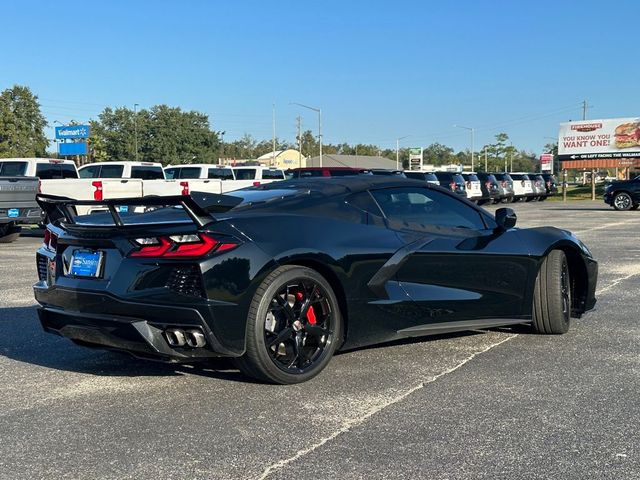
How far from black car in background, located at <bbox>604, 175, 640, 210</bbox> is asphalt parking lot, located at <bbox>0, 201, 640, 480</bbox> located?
2497 cm

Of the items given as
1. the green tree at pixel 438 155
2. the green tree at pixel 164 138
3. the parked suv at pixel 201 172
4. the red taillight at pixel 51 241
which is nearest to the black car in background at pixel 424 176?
the parked suv at pixel 201 172

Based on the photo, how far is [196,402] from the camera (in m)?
4.37

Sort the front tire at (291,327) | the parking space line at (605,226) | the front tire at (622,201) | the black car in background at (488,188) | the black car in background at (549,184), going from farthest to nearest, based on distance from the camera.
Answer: the black car in background at (549,184), the black car in background at (488,188), the front tire at (622,201), the parking space line at (605,226), the front tire at (291,327)

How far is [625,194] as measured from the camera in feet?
95.8

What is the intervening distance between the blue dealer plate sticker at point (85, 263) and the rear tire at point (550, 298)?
3470mm

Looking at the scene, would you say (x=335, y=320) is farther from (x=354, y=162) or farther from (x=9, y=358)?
(x=354, y=162)

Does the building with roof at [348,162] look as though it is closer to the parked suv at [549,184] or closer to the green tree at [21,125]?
the green tree at [21,125]

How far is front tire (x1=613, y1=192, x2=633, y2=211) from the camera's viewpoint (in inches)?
1148

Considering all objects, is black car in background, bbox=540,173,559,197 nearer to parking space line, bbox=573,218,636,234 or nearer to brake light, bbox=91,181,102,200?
parking space line, bbox=573,218,636,234

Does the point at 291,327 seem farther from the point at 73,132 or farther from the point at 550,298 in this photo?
the point at 73,132

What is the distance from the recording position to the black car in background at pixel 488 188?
117ft

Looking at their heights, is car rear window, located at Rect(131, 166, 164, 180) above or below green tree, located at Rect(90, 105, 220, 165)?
below

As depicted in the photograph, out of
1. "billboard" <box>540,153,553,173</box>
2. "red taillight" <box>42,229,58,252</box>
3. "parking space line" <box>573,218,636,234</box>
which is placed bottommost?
"parking space line" <box>573,218,636,234</box>

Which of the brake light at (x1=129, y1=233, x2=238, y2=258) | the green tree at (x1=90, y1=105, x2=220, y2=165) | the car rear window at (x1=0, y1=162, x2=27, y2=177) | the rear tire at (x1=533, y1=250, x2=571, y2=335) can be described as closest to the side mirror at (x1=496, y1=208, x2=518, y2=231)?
the rear tire at (x1=533, y1=250, x2=571, y2=335)
